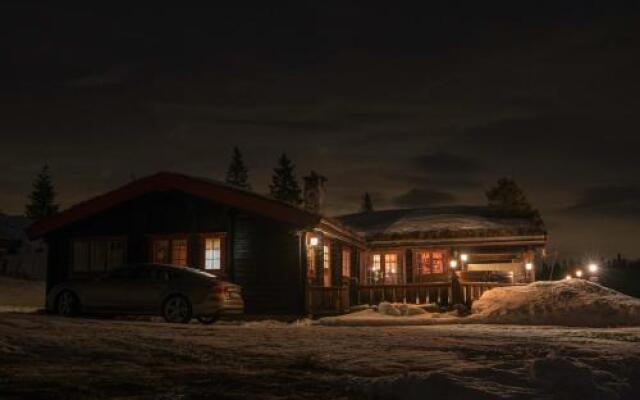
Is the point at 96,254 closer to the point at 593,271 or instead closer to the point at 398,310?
the point at 398,310

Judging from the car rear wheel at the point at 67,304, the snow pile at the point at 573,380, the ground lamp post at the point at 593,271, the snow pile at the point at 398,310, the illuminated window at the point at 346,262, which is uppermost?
the illuminated window at the point at 346,262

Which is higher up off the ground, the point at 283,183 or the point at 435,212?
the point at 283,183

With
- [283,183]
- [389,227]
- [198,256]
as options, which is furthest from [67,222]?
[283,183]

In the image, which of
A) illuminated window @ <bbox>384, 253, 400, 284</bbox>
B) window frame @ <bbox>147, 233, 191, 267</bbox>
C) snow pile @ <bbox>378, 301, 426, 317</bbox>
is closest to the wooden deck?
snow pile @ <bbox>378, 301, 426, 317</bbox>

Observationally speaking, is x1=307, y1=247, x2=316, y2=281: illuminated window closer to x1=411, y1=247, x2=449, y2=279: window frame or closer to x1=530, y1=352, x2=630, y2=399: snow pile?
x1=411, y1=247, x2=449, y2=279: window frame

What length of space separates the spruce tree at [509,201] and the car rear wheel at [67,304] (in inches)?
759

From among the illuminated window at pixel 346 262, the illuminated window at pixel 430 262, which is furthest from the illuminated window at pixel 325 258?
the illuminated window at pixel 430 262

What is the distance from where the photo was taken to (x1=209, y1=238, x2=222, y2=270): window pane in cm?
2217

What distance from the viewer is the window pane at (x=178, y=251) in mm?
22688

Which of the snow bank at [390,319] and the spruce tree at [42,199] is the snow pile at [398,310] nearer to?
the snow bank at [390,319]

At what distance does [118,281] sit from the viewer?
19.2 m

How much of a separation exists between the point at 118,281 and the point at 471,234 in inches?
564

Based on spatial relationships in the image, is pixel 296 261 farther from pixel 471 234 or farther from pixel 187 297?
pixel 471 234

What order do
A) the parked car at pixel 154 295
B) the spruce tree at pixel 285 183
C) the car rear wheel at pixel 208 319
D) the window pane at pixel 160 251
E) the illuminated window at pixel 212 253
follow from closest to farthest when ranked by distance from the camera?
the parked car at pixel 154 295
the car rear wheel at pixel 208 319
the illuminated window at pixel 212 253
the window pane at pixel 160 251
the spruce tree at pixel 285 183
